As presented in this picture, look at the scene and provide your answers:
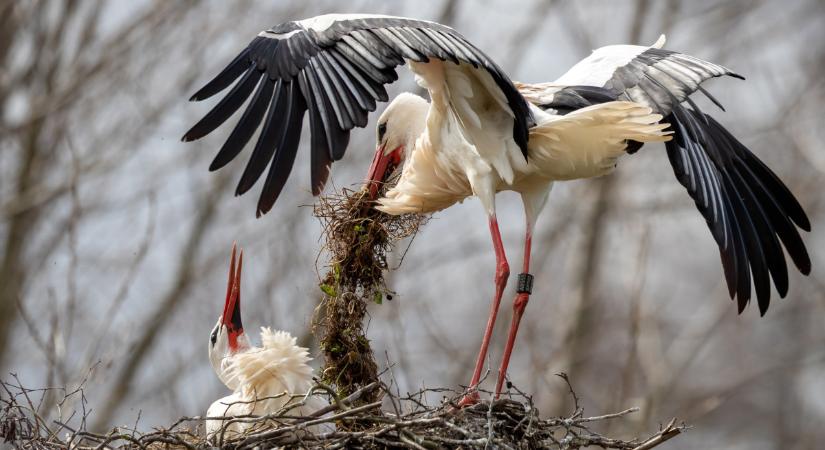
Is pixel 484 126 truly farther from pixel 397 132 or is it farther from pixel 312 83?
pixel 312 83

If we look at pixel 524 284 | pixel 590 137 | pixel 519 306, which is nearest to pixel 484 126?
pixel 590 137

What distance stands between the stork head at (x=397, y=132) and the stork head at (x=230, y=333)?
1099 millimetres

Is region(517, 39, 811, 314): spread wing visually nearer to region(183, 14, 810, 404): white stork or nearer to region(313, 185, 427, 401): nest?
region(183, 14, 810, 404): white stork

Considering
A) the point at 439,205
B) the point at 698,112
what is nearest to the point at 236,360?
the point at 439,205

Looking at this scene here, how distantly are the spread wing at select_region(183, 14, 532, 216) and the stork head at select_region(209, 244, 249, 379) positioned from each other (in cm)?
220

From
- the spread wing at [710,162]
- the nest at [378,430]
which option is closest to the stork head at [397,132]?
the spread wing at [710,162]

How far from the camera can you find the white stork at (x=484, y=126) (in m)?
6.45

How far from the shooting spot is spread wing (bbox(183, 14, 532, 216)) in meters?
6.29

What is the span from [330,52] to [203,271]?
9962 millimetres

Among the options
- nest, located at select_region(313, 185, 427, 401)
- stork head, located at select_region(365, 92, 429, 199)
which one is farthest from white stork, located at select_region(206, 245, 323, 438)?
stork head, located at select_region(365, 92, 429, 199)

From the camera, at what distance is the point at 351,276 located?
8.16 metres

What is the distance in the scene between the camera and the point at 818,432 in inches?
778

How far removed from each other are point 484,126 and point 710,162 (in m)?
1.32

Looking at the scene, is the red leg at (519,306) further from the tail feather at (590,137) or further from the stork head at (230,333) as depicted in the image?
the stork head at (230,333)
